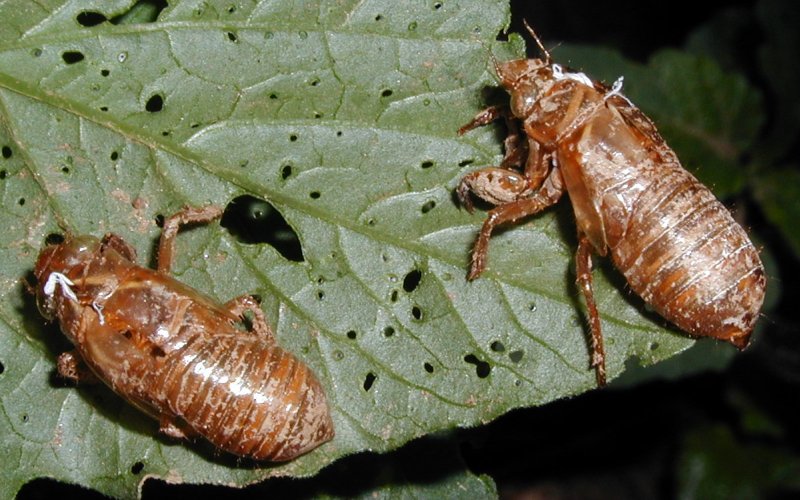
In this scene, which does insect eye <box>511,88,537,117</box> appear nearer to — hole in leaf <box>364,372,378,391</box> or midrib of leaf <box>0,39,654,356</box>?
midrib of leaf <box>0,39,654,356</box>

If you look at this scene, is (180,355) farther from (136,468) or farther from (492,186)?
(492,186)

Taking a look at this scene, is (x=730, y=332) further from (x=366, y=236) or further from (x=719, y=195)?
(x=719, y=195)

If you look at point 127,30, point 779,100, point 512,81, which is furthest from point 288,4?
point 779,100

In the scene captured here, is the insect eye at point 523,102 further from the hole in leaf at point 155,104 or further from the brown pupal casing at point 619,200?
the hole in leaf at point 155,104

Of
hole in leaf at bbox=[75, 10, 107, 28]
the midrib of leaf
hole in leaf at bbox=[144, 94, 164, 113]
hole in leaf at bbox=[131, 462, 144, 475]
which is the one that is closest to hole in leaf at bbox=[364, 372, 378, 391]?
the midrib of leaf

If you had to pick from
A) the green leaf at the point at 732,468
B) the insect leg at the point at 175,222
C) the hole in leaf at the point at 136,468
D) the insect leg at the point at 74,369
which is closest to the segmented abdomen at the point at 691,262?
the insect leg at the point at 175,222

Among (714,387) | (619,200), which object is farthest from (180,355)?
(714,387)
